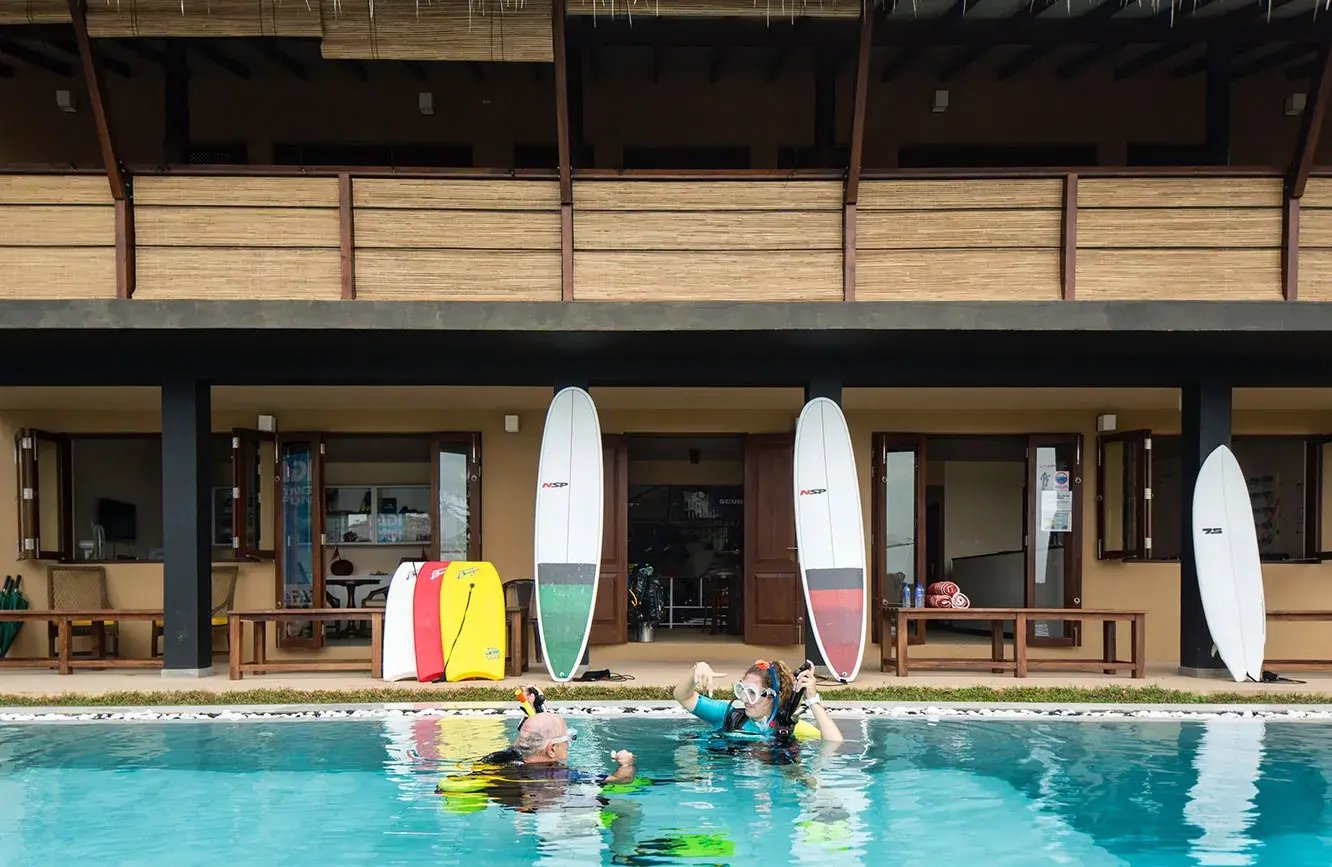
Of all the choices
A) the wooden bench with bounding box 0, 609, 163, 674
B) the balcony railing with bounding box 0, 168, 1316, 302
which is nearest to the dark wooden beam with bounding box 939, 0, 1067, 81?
the balcony railing with bounding box 0, 168, 1316, 302

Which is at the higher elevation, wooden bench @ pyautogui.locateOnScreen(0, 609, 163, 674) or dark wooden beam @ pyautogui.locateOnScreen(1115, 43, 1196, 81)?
dark wooden beam @ pyautogui.locateOnScreen(1115, 43, 1196, 81)

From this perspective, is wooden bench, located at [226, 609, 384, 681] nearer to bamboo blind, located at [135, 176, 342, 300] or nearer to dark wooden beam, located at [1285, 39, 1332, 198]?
bamboo blind, located at [135, 176, 342, 300]

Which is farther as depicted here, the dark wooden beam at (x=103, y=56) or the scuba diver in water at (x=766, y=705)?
the dark wooden beam at (x=103, y=56)

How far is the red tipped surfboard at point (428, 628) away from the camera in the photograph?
9.58m

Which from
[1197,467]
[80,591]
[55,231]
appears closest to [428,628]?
[55,231]

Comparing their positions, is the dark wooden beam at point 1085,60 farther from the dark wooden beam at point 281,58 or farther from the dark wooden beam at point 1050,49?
the dark wooden beam at point 281,58

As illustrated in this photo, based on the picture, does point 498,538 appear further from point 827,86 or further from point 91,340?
point 827,86

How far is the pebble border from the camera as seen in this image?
8266 mm

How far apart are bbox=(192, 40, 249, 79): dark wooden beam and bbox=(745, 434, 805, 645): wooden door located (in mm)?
5900

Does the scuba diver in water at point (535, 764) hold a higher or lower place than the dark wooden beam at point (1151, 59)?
lower

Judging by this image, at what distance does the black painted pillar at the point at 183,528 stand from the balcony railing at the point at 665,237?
1.18m

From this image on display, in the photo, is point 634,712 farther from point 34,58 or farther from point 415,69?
point 34,58

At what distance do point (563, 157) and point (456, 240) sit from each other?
103cm

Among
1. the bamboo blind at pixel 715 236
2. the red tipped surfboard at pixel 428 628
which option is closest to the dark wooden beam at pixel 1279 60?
the bamboo blind at pixel 715 236
